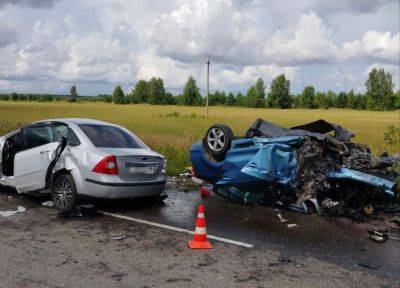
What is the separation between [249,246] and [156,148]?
9.30 meters

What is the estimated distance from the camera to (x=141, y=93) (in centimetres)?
13862

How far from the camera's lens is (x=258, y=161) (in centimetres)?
760

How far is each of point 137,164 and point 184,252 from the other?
2.24 metres

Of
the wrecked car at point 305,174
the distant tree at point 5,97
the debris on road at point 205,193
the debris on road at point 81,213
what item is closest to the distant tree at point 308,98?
the distant tree at point 5,97

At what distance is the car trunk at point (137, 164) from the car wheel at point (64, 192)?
760mm

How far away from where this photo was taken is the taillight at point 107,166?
723 centimetres

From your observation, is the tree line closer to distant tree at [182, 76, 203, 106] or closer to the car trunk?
distant tree at [182, 76, 203, 106]

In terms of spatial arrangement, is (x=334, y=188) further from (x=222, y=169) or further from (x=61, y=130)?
(x=61, y=130)

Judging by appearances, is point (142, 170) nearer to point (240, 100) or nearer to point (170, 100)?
point (240, 100)

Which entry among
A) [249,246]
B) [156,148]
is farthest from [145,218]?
[156,148]

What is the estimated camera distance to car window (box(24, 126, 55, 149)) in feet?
26.5

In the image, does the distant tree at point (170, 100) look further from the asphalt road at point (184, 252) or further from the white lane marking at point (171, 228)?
the asphalt road at point (184, 252)

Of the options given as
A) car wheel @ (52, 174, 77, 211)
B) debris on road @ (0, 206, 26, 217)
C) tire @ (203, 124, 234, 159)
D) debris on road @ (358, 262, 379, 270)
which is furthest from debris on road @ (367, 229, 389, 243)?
debris on road @ (0, 206, 26, 217)

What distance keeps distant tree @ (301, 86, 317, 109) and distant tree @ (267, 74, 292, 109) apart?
11.6 ft
